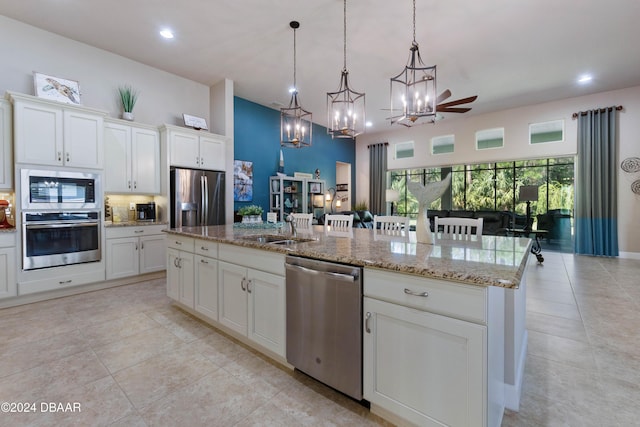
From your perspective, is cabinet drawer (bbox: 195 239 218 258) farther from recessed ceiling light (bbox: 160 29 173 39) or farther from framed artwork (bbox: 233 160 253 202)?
framed artwork (bbox: 233 160 253 202)

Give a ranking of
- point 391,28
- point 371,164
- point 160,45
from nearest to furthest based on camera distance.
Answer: point 391,28 < point 160,45 < point 371,164

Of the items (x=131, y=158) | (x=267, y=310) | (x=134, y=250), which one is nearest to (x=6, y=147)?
(x=131, y=158)

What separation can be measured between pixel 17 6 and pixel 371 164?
7.77 meters

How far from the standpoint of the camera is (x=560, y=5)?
3.19 meters

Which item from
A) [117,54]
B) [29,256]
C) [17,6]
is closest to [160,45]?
[117,54]

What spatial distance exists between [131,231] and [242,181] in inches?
93.9

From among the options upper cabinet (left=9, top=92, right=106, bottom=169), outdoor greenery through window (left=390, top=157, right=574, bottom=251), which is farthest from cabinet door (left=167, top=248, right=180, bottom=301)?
outdoor greenery through window (left=390, top=157, right=574, bottom=251)

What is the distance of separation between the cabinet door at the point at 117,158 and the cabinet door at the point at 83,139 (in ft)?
0.69

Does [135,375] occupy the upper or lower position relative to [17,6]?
lower

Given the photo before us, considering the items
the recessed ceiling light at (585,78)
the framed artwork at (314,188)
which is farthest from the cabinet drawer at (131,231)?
the recessed ceiling light at (585,78)

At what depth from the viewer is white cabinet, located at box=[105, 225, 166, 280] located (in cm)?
392

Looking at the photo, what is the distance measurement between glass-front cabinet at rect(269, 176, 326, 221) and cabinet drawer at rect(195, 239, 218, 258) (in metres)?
3.82

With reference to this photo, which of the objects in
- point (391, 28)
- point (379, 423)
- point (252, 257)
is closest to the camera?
point (379, 423)

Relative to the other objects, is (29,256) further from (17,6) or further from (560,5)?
(560,5)
